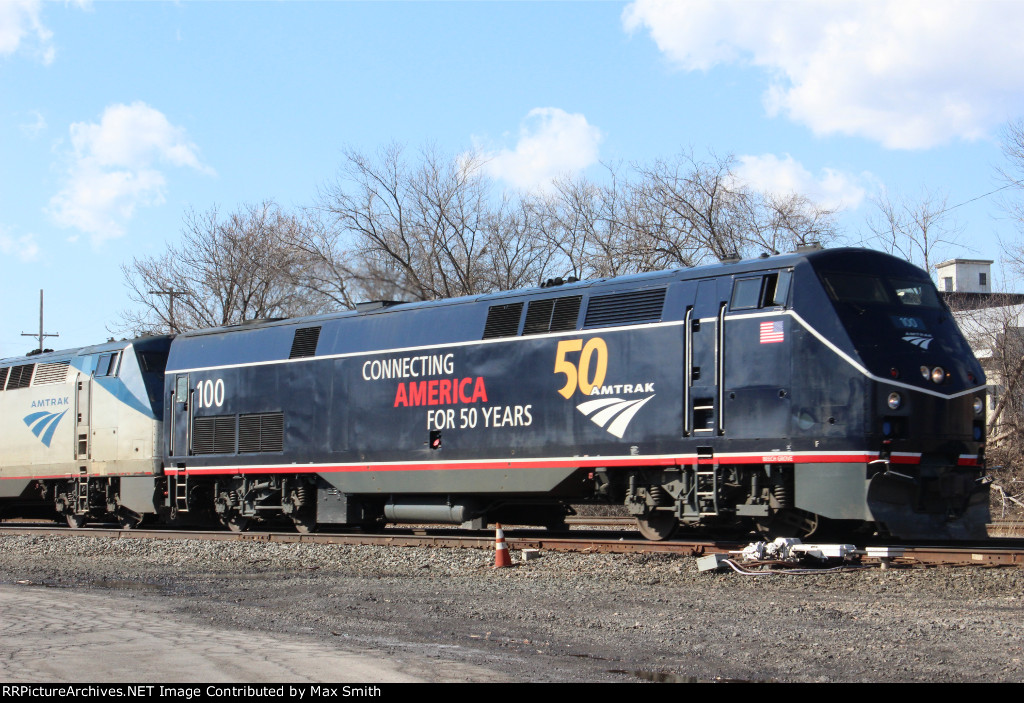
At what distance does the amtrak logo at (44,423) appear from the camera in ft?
74.3

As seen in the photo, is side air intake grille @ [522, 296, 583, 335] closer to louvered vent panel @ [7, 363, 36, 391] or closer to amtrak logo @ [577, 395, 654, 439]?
amtrak logo @ [577, 395, 654, 439]

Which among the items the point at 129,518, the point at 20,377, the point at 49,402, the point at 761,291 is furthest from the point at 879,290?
the point at 20,377

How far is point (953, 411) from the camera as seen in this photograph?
12344 millimetres

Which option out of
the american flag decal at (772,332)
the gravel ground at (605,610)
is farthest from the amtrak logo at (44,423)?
the american flag decal at (772,332)

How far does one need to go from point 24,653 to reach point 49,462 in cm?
1718

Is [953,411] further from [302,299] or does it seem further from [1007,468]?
[302,299]

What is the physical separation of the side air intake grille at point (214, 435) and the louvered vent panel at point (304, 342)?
2.01 m

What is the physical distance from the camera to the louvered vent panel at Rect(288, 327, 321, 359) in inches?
701

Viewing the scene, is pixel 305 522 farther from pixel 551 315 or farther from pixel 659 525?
pixel 659 525

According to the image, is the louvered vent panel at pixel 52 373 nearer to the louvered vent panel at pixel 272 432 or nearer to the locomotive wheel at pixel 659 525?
the louvered vent panel at pixel 272 432

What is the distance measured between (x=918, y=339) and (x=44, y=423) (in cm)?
1842

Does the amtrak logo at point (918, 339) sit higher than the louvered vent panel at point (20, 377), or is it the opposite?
the louvered vent panel at point (20, 377)

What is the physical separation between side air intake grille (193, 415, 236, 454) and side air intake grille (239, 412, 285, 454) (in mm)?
324

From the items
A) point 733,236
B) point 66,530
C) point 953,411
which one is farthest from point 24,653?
point 733,236
